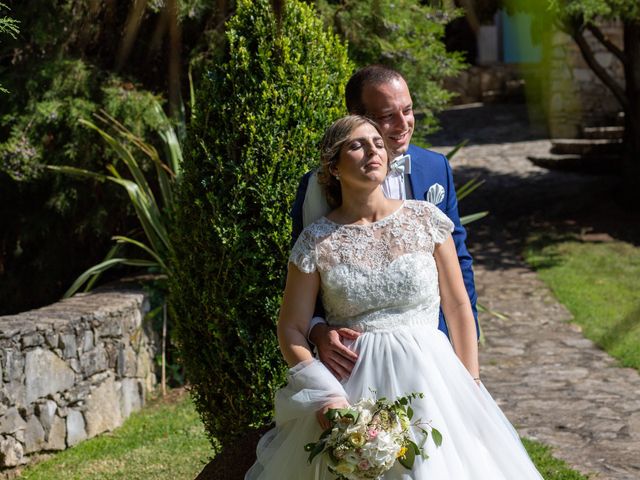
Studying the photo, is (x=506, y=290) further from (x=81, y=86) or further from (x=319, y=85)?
(x=319, y=85)

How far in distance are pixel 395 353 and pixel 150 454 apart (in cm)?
320

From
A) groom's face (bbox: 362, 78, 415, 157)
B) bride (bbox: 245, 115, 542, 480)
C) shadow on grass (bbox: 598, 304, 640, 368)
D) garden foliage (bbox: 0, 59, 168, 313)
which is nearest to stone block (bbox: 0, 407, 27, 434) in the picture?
garden foliage (bbox: 0, 59, 168, 313)

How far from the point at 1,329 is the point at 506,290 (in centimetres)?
573

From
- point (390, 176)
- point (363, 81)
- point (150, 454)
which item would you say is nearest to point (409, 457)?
point (390, 176)

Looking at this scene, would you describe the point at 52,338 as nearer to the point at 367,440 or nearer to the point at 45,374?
the point at 45,374

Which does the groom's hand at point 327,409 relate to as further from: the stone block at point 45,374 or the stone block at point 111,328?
the stone block at point 111,328

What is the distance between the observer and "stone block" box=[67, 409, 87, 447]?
590 centimetres

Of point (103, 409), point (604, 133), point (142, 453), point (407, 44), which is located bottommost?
point (142, 453)

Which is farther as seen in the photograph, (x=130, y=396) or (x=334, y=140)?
(x=130, y=396)

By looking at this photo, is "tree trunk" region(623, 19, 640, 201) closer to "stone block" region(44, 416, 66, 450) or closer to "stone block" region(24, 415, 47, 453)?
"stone block" region(44, 416, 66, 450)

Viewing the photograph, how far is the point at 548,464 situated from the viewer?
4930 millimetres

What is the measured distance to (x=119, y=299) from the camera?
6605 millimetres

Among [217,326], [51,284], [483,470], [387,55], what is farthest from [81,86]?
[483,470]

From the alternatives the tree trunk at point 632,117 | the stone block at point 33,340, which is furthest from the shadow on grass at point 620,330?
the tree trunk at point 632,117
